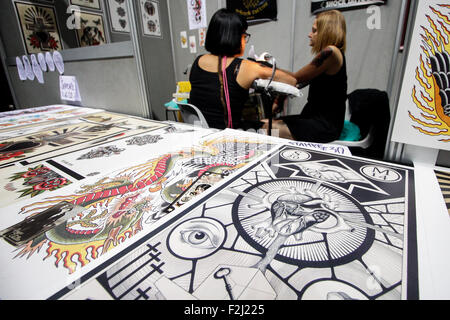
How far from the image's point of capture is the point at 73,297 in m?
0.25

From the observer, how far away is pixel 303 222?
1.20ft

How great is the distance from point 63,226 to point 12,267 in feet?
0.28

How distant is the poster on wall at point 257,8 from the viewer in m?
1.98

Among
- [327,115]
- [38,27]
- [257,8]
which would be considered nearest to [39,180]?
[327,115]

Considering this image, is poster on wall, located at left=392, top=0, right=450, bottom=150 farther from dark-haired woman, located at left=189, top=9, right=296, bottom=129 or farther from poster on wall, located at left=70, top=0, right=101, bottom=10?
poster on wall, located at left=70, top=0, right=101, bottom=10

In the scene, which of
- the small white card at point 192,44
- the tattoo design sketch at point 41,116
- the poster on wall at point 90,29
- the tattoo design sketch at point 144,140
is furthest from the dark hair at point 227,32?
the poster on wall at point 90,29

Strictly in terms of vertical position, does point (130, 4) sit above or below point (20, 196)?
above

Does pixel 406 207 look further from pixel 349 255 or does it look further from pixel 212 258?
pixel 212 258

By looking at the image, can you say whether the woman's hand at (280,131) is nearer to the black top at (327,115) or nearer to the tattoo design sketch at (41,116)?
the black top at (327,115)

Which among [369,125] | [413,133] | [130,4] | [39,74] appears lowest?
[369,125]

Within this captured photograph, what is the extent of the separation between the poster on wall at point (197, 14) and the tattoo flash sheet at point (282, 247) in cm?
237

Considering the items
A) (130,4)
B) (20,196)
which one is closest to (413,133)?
(20,196)

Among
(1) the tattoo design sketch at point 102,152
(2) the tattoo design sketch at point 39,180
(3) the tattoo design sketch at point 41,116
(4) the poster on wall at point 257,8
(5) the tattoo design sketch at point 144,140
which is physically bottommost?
(2) the tattoo design sketch at point 39,180

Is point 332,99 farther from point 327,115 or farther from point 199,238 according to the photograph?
point 199,238
